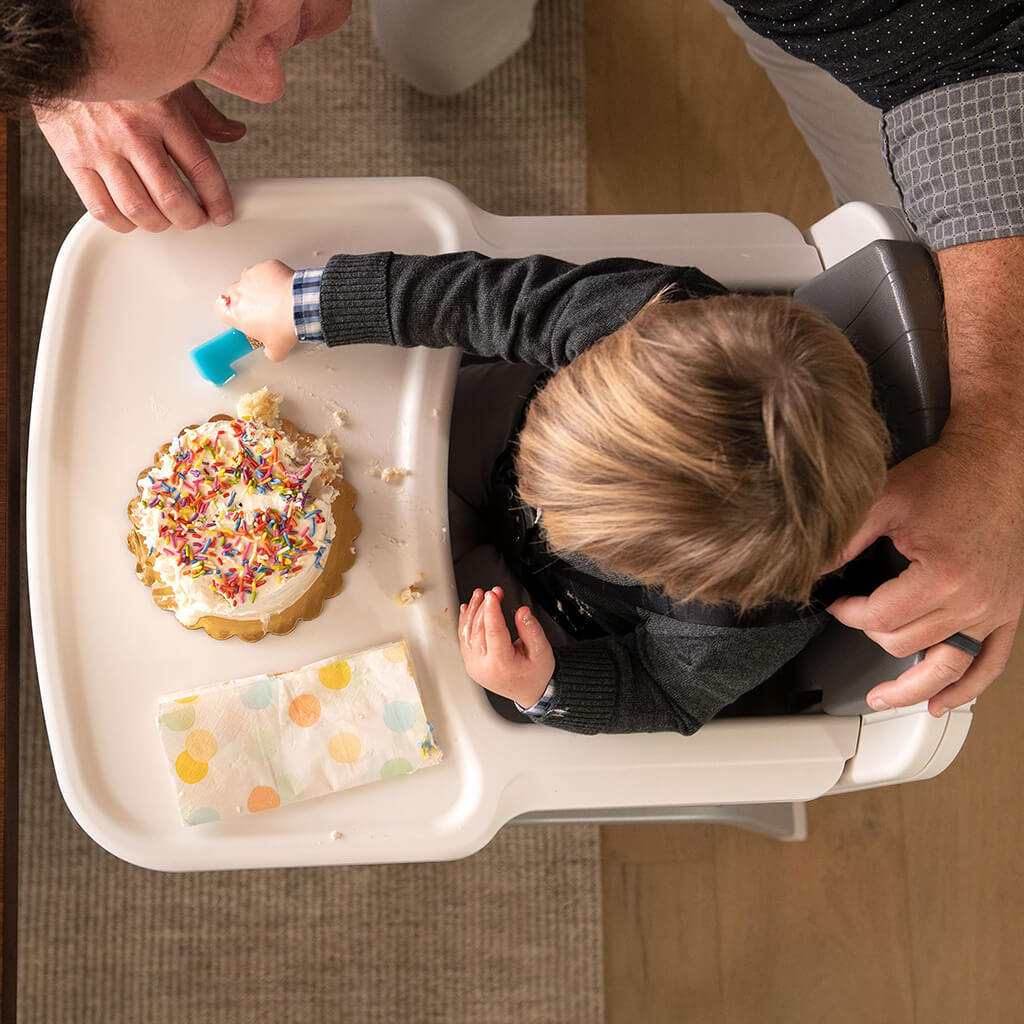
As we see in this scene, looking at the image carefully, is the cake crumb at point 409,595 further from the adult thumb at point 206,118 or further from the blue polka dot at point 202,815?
the adult thumb at point 206,118

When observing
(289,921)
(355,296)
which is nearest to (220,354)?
(355,296)

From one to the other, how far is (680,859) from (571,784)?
55 centimetres

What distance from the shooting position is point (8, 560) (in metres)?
0.83

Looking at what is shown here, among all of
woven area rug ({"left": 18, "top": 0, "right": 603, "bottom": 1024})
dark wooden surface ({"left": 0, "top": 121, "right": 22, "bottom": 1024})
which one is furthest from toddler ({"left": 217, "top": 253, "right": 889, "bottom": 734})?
woven area rug ({"left": 18, "top": 0, "right": 603, "bottom": 1024})

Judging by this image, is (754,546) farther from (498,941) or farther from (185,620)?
(498,941)

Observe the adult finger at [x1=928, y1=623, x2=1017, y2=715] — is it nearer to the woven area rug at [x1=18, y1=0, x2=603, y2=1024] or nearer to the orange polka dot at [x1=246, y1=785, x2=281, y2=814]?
the orange polka dot at [x1=246, y1=785, x2=281, y2=814]

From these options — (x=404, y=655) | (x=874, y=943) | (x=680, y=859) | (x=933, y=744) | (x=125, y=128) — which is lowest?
(x=874, y=943)

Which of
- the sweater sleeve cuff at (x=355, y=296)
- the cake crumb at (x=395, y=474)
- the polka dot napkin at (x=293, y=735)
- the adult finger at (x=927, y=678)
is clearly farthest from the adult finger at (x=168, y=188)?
the adult finger at (x=927, y=678)

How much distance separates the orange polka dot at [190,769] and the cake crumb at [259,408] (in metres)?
0.23

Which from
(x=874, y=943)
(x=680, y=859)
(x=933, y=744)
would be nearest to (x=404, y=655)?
(x=933, y=744)

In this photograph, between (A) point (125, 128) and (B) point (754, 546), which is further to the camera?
(A) point (125, 128)

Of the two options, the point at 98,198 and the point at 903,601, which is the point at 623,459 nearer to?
the point at 903,601

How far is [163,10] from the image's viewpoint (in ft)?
1.64

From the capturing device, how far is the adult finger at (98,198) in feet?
2.23
